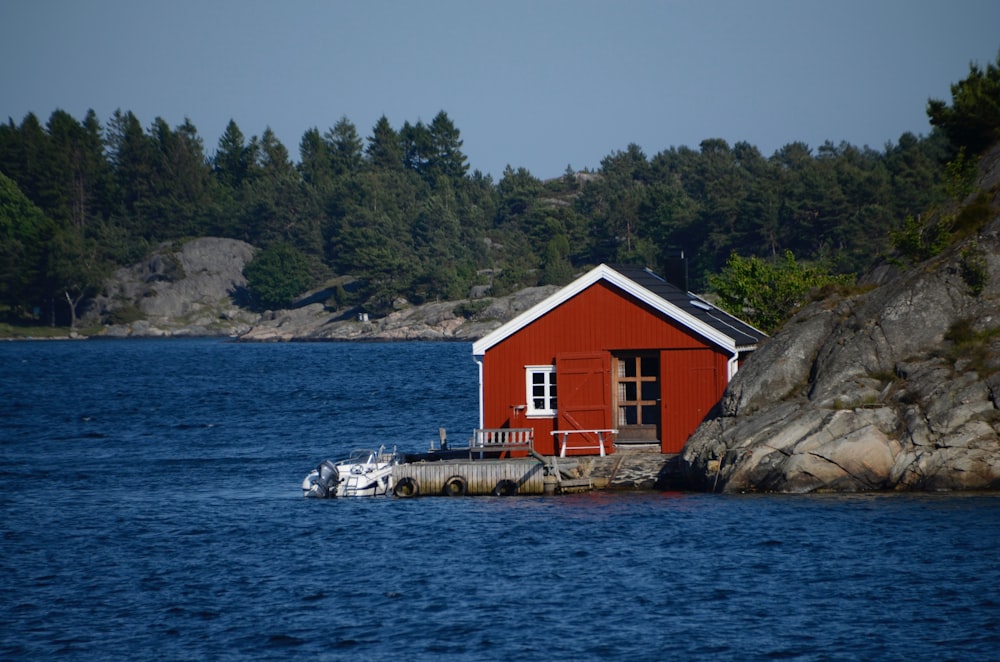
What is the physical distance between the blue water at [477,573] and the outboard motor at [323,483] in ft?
1.27

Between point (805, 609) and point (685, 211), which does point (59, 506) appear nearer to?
point (805, 609)

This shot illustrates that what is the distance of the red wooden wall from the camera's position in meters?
33.8

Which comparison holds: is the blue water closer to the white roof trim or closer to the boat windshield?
the boat windshield

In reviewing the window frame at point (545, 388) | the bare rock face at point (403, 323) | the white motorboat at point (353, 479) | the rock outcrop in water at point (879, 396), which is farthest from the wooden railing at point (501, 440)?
the bare rock face at point (403, 323)

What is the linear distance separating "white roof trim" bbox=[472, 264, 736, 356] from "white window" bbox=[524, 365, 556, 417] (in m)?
1.27

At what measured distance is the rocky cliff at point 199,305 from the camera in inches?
6718

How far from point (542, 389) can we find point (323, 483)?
6.76 m

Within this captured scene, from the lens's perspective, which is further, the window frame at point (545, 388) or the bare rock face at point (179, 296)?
the bare rock face at point (179, 296)

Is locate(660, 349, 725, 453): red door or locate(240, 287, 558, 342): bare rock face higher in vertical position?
locate(240, 287, 558, 342): bare rock face

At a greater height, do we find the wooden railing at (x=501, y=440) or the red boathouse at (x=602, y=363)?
the red boathouse at (x=602, y=363)

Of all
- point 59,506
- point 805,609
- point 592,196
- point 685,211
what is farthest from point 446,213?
point 805,609

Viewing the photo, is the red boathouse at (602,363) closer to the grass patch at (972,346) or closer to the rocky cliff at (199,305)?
the grass patch at (972,346)

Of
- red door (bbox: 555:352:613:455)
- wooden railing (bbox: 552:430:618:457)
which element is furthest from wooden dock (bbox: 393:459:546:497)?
red door (bbox: 555:352:613:455)

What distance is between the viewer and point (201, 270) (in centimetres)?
18212
